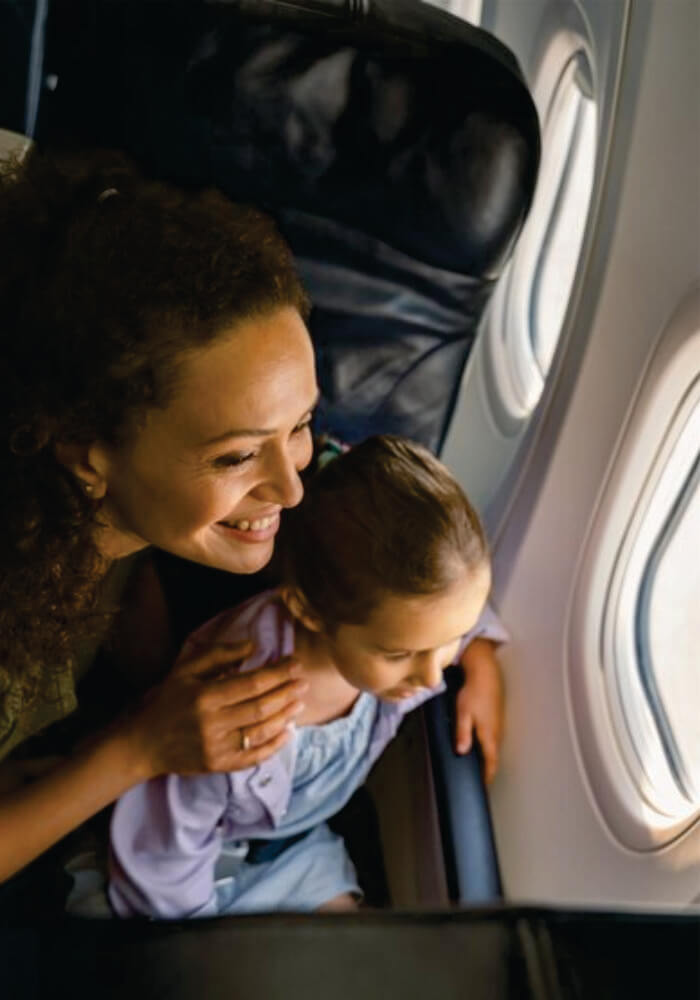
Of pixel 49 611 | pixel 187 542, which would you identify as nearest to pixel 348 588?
pixel 187 542

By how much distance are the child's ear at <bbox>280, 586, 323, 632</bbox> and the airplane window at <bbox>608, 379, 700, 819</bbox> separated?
0.45 meters

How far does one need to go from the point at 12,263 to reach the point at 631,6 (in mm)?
696

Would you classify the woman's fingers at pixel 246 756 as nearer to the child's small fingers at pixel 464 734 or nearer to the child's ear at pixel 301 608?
the child's ear at pixel 301 608

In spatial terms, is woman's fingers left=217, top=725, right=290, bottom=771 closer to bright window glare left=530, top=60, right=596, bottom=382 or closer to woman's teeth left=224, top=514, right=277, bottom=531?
woman's teeth left=224, top=514, right=277, bottom=531

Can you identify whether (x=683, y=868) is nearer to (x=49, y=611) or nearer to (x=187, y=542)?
(x=187, y=542)

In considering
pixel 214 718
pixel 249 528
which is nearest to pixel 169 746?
pixel 214 718

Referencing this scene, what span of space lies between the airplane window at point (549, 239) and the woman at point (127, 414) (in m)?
0.45

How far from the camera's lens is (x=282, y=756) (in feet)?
4.20

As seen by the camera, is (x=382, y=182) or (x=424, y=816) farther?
(x=424, y=816)

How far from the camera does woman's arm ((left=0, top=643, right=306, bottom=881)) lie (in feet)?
3.98

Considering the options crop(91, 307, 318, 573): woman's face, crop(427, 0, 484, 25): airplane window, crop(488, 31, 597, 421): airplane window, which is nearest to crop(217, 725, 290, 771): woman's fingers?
crop(91, 307, 318, 573): woman's face

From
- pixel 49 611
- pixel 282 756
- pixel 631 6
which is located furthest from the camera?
pixel 282 756

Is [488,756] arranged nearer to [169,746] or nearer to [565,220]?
[169,746]

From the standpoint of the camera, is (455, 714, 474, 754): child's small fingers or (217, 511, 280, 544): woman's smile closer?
(217, 511, 280, 544): woman's smile
